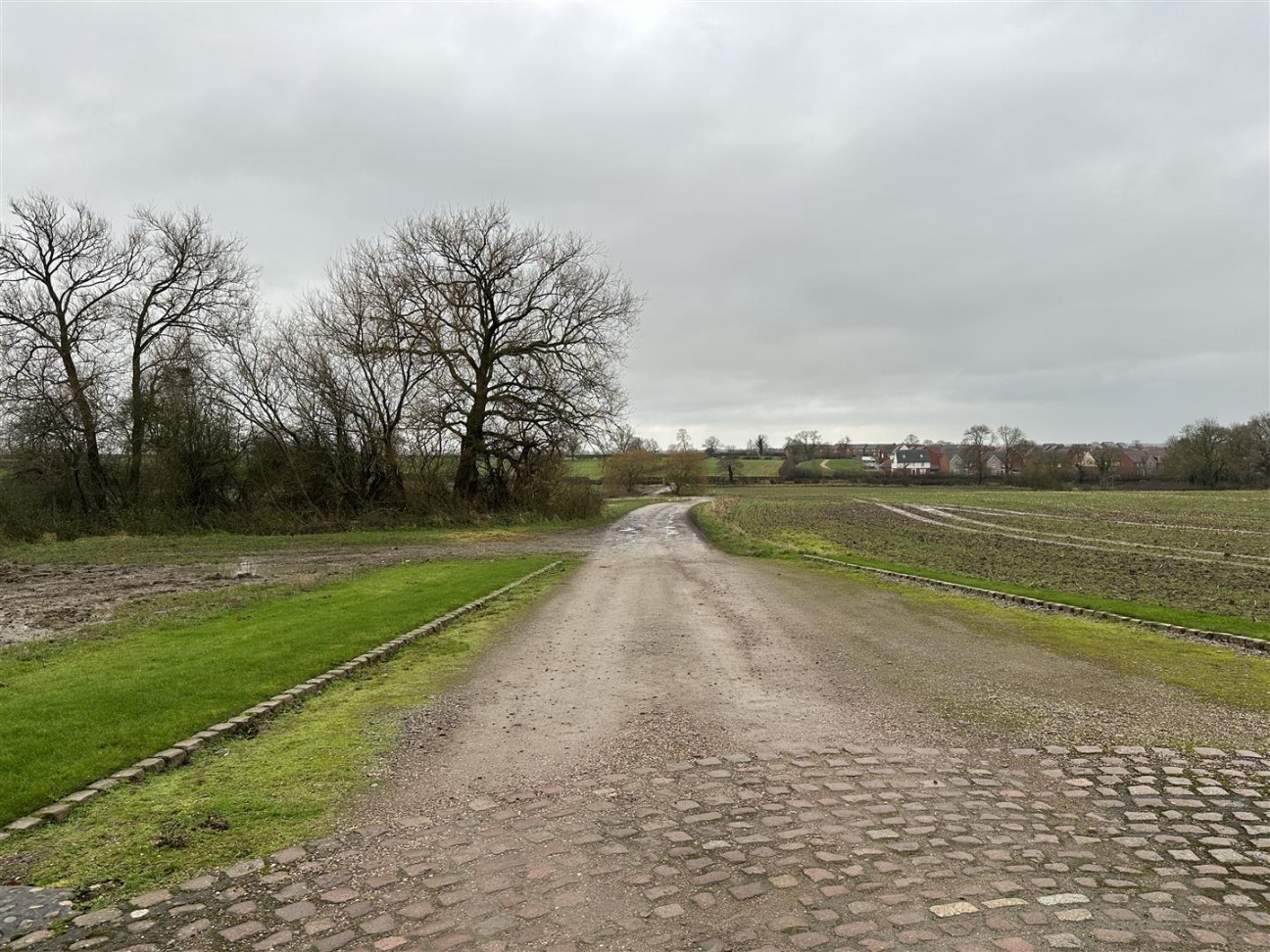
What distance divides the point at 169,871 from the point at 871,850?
12.7ft

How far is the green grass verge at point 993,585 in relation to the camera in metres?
11.0

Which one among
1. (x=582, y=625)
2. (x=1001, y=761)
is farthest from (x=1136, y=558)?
(x=1001, y=761)

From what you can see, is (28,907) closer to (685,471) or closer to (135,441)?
(135,441)

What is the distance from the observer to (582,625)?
38.7 ft

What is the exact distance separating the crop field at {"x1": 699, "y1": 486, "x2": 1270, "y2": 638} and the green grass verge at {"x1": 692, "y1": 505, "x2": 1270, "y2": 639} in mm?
38

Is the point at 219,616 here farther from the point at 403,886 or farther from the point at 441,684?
the point at 403,886

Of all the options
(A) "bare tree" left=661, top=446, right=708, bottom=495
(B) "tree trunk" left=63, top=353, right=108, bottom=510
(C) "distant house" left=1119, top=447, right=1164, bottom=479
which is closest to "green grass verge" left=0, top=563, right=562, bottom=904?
(B) "tree trunk" left=63, top=353, right=108, bottom=510

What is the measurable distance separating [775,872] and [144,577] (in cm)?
1875

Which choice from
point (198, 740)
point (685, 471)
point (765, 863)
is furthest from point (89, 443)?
point (685, 471)

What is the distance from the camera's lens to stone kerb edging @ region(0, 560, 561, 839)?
481 centimetres

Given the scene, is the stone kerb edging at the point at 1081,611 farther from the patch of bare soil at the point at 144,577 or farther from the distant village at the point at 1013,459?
the distant village at the point at 1013,459

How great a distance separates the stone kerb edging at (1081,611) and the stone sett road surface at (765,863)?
17.2 ft

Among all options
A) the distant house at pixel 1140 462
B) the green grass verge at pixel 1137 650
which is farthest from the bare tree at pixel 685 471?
the green grass verge at pixel 1137 650

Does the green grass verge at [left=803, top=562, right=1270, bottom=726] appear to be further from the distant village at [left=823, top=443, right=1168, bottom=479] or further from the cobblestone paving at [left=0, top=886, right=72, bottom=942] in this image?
the distant village at [left=823, top=443, right=1168, bottom=479]
